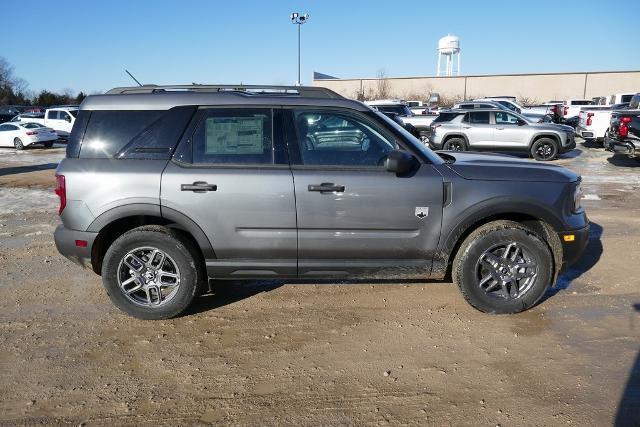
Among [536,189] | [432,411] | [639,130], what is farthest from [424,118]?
[432,411]

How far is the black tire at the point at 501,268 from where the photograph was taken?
407 cm

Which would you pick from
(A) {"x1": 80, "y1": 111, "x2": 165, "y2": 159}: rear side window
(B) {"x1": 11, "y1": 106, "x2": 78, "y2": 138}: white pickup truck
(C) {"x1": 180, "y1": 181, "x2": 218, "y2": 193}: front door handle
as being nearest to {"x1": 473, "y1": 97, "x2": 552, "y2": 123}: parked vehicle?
(C) {"x1": 180, "y1": 181, "x2": 218, "y2": 193}: front door handle

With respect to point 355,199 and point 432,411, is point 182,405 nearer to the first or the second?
point 432,411

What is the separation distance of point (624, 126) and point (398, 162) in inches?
472

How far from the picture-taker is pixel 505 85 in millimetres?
64188

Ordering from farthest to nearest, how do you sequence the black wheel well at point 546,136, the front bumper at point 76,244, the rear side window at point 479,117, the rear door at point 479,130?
the rear side window at point 479,117, the rear door at point 479,130, the black wheel well at point 546,136, the front bumper at point 76,244

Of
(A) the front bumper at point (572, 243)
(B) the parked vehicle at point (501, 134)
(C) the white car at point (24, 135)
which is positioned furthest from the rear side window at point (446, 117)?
(C) the white car at point (24, 135)

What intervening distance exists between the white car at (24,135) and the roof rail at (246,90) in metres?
21.6

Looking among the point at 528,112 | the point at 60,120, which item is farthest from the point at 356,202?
the point at 60,120

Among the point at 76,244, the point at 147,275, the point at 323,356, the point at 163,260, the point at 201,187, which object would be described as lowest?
the point at 323,356

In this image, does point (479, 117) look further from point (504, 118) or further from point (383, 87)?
point (383, 87)

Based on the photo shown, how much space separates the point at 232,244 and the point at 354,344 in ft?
4.11

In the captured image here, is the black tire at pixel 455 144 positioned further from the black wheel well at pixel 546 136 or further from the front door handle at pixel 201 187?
the front door handle at pixel 201 187

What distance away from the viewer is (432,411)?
2.95m
